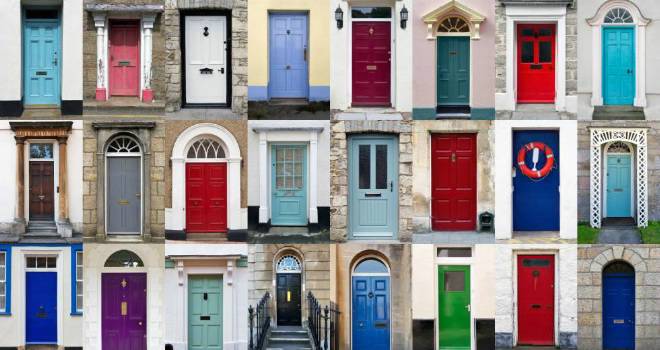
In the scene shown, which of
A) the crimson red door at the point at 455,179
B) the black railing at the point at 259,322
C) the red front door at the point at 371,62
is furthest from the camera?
the red front door at the point at 371,62

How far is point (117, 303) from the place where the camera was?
18141 mm

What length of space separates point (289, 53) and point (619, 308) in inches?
313

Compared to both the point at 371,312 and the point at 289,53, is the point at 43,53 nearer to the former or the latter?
the point at 289,53

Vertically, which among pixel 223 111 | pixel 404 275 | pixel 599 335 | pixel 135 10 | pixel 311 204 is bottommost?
pixel 599 335

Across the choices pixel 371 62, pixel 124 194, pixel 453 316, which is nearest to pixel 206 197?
pixel 124 194

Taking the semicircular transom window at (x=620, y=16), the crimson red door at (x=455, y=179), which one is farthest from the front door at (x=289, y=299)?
the semicircular transom window at (x=620, y=16)

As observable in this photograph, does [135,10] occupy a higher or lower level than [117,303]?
higher

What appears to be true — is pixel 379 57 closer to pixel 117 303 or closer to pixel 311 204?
pixel 311 204

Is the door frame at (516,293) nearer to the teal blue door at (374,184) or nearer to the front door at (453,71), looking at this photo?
the teal blue door at (374,184)

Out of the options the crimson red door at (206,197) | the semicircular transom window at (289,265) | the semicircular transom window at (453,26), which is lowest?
the semicircular transom window at (289,265)

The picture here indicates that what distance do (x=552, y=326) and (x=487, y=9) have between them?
6153 mm

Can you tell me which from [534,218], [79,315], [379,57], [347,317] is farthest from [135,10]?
[534,218]

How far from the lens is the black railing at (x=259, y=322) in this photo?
17.5m

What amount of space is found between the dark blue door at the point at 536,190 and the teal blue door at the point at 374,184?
231 cm
